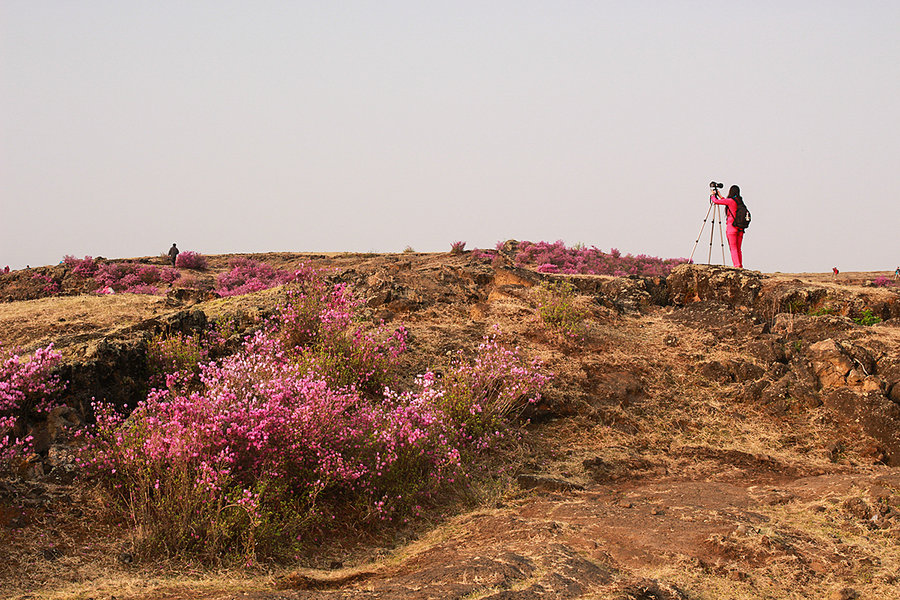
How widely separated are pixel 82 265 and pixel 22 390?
14319mm

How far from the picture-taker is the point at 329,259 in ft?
83.8

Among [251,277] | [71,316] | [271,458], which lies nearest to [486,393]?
[271,458]

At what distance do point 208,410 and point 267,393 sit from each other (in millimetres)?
602

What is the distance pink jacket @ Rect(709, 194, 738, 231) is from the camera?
572 inches

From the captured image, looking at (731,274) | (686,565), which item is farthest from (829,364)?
(686,565)

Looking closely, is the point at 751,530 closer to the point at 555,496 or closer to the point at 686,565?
the point at 686,565

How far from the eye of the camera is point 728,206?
14633mm

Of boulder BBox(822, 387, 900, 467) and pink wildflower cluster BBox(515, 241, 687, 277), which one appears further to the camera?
pink wildflower cluster BBox(515, 241, 687, 277)

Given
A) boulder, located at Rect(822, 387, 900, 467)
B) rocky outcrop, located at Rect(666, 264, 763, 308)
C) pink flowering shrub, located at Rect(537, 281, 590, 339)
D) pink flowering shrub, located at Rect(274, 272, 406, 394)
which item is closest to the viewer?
boulder, located at Rect(822, 387, 900, 467)

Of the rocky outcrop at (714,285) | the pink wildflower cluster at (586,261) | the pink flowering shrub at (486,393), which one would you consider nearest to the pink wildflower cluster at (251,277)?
the pink wildflower cluster at (586,261)

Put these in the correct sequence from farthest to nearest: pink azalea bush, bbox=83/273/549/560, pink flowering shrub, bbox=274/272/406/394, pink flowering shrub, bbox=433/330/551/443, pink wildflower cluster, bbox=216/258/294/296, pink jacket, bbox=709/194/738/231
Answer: pink wildflower cluster, bbox=216/258/294/296, pink jacket, bbox=709/194/738/231, pink flowering shrub, bbox=274/272/406/394, pink flowering shrub, bbox=433/330/551/443, pink azalea bush, bbox=83/273/549/560

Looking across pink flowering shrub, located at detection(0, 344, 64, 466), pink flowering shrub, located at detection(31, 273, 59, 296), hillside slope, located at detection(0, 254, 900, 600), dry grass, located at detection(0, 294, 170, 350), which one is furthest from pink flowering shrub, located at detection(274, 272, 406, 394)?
pink flowering shrub, located at detection(31, 273, 59, 296)

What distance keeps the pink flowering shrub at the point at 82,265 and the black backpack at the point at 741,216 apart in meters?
17.6

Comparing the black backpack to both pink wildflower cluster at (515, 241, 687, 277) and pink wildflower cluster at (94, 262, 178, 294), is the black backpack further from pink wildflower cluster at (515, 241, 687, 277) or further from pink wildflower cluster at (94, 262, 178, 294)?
pink wildflower cluster at (94, 262, 178, 294)
